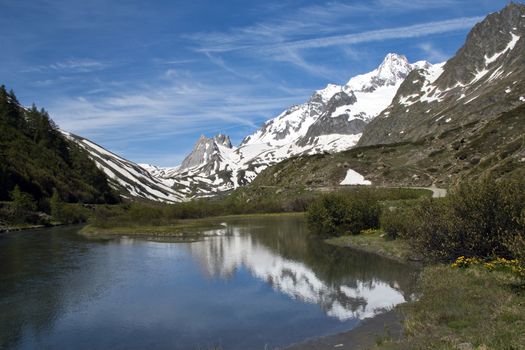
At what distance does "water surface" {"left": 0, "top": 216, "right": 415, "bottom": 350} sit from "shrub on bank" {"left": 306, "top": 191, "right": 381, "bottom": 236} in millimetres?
9626

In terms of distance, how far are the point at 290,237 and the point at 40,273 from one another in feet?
139

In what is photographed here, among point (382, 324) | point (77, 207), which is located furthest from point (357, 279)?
point (77, 207)

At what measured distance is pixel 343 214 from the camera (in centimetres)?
7106

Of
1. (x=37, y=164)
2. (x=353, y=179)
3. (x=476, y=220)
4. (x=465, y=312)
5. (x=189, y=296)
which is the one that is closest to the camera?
(x=465, y=312)

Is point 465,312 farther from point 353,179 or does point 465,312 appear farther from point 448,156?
point 353,179

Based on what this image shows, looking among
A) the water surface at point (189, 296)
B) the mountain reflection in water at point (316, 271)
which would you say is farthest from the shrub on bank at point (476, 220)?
the mountain reflection in water at point (316, 271)

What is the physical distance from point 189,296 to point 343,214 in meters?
39.7

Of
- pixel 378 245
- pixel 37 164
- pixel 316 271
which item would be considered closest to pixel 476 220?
pixel 316 271

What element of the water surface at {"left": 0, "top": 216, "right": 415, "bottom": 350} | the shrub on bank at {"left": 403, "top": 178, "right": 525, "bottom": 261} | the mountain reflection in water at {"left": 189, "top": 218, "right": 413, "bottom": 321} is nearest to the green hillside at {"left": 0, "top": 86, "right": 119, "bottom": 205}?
the water surface at {"left": 0, "top": 216, "right": 415, "bottom": 350}

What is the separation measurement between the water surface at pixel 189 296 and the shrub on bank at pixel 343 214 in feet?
31.6

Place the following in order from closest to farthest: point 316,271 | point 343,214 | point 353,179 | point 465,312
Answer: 1. point 465,312
2. point 316,271
3. point 343,214
4. point 353,179

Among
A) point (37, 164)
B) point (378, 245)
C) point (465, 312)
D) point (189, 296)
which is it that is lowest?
point (189, 296)

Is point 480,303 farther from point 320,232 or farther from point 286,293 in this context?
point 320,232

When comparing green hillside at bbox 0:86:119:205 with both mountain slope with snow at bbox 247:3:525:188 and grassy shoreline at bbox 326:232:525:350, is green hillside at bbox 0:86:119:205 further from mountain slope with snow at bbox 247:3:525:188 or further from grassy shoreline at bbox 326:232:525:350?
grassy shoreline at bbox 326:232:525:350
